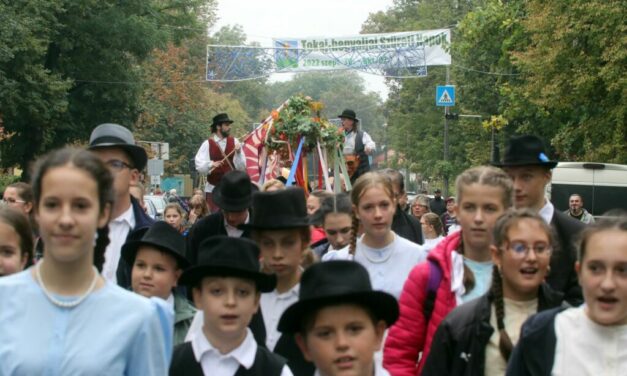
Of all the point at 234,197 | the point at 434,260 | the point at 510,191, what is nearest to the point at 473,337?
the point at 434,260

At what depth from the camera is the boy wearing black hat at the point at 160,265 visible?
6.40 metres

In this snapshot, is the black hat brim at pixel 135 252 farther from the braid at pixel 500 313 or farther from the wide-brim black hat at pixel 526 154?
the wide-brim black hat at pixel 526 154

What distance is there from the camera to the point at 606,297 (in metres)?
4.50

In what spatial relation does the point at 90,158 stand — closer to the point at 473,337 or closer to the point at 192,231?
the point at 473,337

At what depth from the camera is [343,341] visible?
474 cm

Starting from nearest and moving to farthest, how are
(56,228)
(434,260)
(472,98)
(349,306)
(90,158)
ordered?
1. (56,228)
2. (90,158)
3. (349,306)
4. (434,260)
5. (472,98)

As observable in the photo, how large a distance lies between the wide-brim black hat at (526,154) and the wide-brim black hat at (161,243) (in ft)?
6.88

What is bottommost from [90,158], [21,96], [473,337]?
[473,337]

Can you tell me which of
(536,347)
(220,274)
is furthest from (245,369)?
(536,347)

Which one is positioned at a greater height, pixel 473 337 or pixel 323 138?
pixel 323 138

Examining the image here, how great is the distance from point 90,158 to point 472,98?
158ft

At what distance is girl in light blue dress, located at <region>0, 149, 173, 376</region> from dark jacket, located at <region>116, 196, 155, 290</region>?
257 centimetres

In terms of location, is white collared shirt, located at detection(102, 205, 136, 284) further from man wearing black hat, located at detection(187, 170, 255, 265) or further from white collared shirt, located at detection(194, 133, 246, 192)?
white collared shirt, located at detection(194, 133, 246, 192)

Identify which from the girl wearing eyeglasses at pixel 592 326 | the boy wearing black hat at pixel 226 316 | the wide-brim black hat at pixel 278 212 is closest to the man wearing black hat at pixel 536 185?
the wide-brim black hat at pixel 278 212
